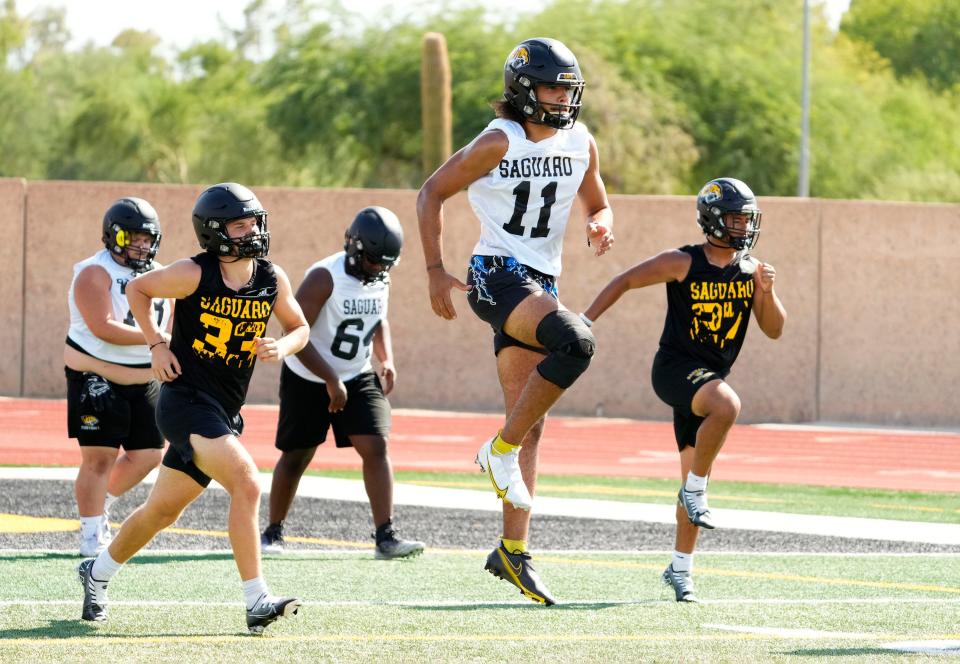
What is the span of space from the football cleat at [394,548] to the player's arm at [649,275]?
2129 millimetres

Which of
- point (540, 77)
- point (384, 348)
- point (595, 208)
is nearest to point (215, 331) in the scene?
point (540, 77)

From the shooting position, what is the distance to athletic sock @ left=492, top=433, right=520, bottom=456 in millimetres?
7734

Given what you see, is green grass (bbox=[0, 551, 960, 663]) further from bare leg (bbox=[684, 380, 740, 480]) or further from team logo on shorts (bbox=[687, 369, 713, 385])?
team logo on shorts (bbox=[687, 369, 713, 385])

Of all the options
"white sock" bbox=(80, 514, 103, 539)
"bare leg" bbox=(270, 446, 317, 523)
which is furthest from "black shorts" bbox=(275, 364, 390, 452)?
"white sock" bbox=(80, 514, 103, 539)

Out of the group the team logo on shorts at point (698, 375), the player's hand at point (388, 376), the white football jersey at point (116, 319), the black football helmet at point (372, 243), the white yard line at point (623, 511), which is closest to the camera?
the team logo on shorts at point (698, 375)

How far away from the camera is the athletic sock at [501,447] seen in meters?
7.73

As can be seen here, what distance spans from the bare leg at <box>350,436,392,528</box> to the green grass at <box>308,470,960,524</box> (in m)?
3.67

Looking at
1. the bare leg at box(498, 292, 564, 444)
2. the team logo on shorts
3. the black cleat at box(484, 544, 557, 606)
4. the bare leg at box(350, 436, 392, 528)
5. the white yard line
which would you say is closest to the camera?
the bare leg at box(498, 292, 564, 444)

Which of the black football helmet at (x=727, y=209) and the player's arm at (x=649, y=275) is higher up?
the black football helmet at (x=727, y=209)

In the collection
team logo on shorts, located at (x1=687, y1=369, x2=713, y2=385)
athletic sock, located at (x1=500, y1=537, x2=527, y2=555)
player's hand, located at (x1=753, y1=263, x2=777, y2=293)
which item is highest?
player's hand, located at (x1=753, y1=263, x2=777, y2=293)

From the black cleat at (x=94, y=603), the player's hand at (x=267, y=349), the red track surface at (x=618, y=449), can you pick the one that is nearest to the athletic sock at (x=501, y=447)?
the player's hand at (x=267, y=349)

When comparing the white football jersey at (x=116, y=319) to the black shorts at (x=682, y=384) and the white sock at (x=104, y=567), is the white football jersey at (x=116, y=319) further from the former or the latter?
the black shorts at (x=682, y=384)

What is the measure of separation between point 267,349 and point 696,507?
7.59 feet

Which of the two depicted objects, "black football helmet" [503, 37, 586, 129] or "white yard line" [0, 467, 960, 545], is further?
"white yard line" [0, 467, 960, 545]
